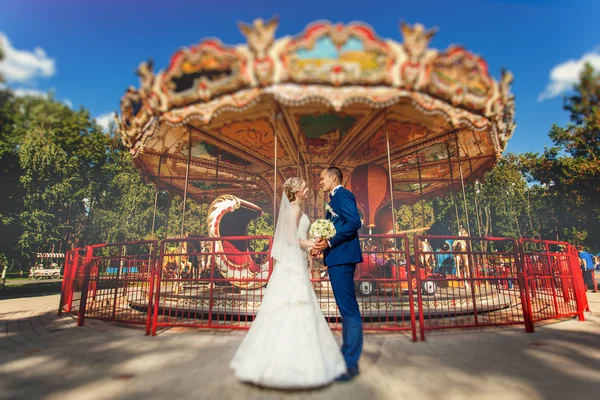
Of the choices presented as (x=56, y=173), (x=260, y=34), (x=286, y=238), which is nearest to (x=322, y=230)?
A: (x=286, y=238)

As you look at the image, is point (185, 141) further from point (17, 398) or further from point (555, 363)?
point (555, 363)

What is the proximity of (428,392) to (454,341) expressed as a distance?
2.03m

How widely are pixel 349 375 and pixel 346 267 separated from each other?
0.97 metres

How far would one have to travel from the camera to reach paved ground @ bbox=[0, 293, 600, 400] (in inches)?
103

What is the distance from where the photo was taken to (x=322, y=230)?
3.10m

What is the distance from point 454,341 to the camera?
4.33 meters

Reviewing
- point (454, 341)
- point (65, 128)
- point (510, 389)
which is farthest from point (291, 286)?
point (65, 128)

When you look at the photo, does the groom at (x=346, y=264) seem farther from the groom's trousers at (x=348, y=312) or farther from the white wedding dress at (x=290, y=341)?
the white wedding dress at (x=290, y=341)

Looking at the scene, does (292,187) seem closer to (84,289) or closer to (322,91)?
Answer: (322,91)

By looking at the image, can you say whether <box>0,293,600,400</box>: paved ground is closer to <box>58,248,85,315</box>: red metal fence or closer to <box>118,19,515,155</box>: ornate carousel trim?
<box>58,248,85,315</box>: red metal fence

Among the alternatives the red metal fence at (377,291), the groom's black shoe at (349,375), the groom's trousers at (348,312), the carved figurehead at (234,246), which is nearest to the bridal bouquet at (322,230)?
the groom's trousers at (348,312)

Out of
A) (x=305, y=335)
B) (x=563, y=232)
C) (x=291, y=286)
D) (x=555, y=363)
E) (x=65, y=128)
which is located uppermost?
(x=65, y=128)

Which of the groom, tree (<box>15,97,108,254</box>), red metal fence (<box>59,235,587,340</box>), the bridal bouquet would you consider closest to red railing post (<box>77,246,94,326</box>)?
red metal fence (<box>59,235,587,340</box>)

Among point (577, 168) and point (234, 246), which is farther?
point (577, 168)
